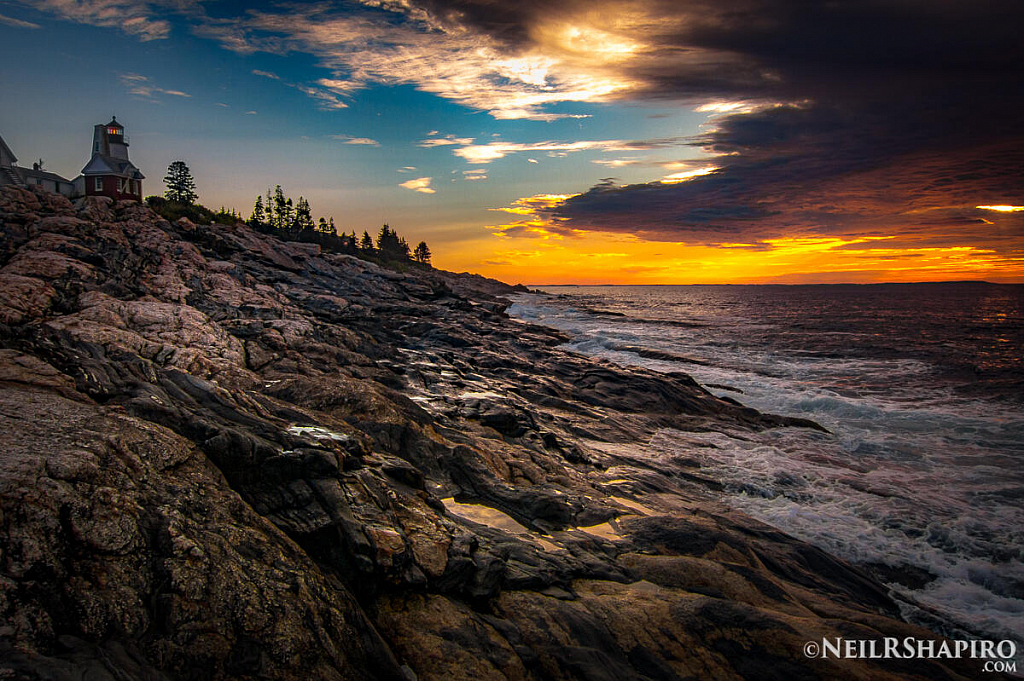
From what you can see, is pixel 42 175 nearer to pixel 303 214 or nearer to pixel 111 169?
pixel 111 169

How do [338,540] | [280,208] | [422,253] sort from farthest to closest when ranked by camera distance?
[422,253]
[280,208]
[338,540]

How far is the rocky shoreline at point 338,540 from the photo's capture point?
4.43m

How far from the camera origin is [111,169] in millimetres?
49812

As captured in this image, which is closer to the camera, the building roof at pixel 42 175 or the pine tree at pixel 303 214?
the building roof at pixel 42 175

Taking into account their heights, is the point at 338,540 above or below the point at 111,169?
below

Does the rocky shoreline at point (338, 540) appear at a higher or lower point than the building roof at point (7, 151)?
lower

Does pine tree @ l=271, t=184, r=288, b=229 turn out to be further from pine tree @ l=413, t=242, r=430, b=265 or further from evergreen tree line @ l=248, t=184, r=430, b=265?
pine tree @ l=413, t=242, r=430, b=265

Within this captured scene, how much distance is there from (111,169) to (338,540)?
205ft

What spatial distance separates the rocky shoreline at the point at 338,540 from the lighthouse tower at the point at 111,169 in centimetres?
4207

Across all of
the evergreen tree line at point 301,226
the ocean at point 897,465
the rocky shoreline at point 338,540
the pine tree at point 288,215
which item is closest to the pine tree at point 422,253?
the evergreen tree line at point 301,226

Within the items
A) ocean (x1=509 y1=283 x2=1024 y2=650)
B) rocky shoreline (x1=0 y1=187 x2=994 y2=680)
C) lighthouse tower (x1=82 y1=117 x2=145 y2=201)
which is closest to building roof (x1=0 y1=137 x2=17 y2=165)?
lighthouse tower (x1=82 y1=117 x2=145 y2=201)

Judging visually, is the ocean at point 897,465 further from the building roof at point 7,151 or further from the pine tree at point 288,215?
the pine tree at point 288,215

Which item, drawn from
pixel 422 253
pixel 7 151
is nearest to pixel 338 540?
pixel 7 151

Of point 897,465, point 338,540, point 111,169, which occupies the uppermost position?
point 111,169
